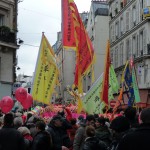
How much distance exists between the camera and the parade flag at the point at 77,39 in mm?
14320

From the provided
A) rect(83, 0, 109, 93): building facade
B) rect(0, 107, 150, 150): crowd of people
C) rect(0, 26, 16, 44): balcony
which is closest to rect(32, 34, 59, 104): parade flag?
rect(0, 107, 150, 150): crowd of people

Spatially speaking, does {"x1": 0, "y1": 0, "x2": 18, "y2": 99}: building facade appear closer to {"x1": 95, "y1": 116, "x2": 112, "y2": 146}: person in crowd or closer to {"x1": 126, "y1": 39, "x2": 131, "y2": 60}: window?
{"x1": 126, "y1": 39, "x2": 131, "y2": 60}: window

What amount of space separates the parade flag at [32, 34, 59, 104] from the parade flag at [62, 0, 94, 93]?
743 mm

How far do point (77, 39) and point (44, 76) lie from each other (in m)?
1.96

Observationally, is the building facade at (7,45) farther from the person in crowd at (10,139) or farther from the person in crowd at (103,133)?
the person in crowd at (10,139)

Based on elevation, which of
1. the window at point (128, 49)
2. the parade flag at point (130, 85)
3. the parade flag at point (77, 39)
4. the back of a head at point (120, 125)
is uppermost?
the window at point (128, 49)

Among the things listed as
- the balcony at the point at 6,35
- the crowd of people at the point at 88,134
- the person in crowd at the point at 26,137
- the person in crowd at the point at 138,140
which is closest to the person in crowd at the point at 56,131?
the crowd of people at the point at 88,134

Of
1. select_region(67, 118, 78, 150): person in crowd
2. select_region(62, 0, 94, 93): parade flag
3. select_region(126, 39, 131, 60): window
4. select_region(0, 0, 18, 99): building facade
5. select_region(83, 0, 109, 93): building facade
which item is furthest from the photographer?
select_region(83, 0, 109, 93): building facade

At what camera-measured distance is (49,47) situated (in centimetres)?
1416

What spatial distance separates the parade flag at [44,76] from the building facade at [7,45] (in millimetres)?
13164

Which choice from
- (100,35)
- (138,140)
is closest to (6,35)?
(100,35)

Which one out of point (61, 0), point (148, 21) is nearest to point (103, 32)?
point (148, 21)

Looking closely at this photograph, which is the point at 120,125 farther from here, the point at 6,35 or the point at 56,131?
the point at 6,35

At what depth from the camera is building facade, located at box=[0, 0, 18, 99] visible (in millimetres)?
27094
